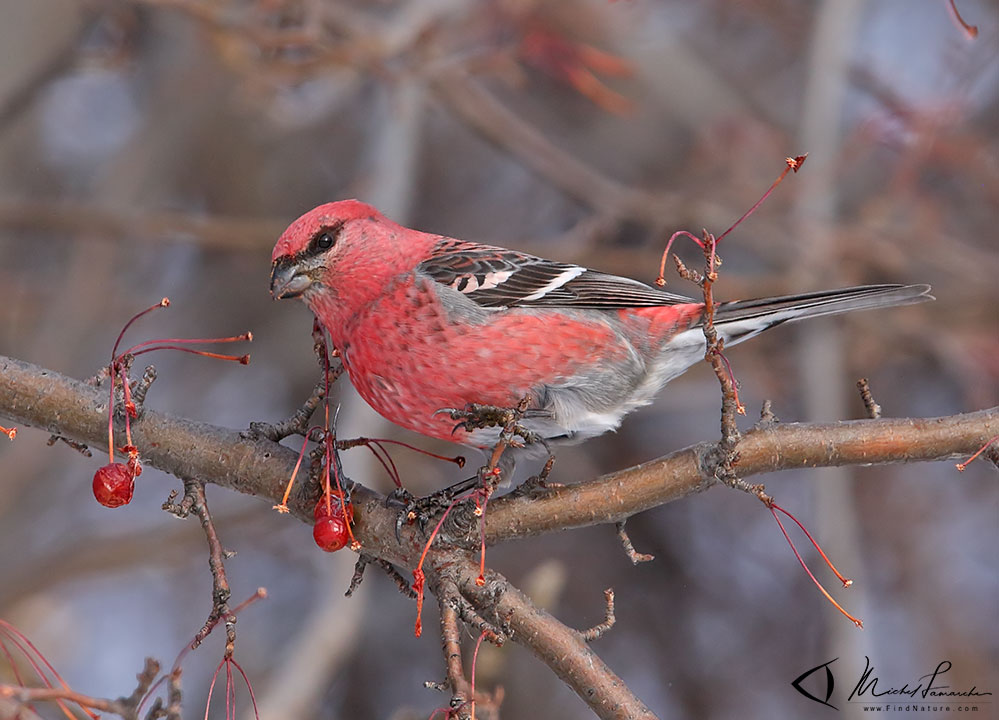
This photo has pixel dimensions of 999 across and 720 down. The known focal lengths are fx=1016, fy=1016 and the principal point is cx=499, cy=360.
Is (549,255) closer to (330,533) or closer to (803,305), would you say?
(803,305)

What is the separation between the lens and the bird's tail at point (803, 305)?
9.45ft

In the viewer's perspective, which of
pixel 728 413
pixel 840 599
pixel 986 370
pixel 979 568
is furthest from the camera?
pixel 979 568

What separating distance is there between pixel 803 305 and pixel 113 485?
6.39 feet

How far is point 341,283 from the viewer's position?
2973 millimetres

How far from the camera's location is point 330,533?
2.43 m

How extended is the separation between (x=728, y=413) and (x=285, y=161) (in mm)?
5185

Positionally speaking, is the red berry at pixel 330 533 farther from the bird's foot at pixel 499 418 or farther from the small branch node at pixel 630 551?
the small branch node at pixel 630 551

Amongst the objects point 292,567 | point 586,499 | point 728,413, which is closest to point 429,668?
point 292,567

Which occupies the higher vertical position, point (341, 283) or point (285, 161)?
point (285, 161)

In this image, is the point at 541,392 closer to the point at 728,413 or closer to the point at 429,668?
the point at 728,413

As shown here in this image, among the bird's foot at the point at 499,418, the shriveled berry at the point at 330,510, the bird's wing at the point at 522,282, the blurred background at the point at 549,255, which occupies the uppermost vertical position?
the blurred background at the point at 549,255

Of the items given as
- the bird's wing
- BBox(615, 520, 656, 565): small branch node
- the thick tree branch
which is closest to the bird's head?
the bird's wing
